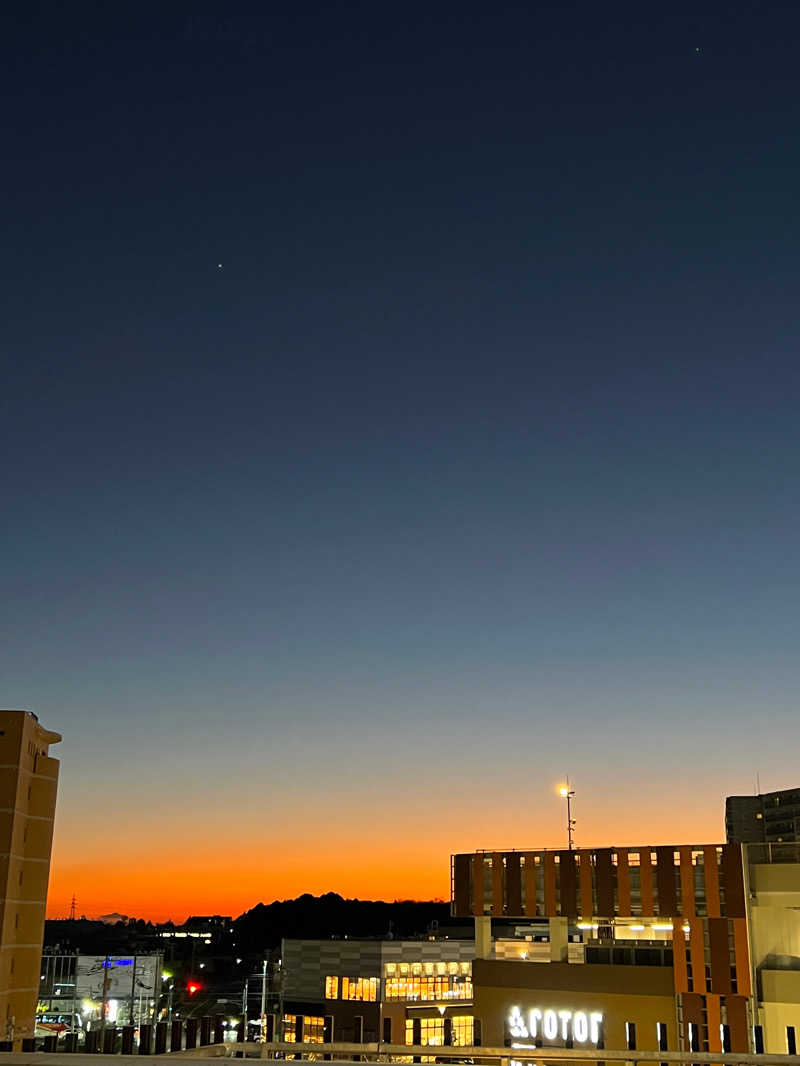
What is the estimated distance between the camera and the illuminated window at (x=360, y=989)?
6638 centimetres

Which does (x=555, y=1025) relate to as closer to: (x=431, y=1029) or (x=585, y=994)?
(x=585, y=994)

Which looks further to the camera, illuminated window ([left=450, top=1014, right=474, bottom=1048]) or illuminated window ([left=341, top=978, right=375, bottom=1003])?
illuminated window ([left=341, top=978, right=375, bottom=1003])

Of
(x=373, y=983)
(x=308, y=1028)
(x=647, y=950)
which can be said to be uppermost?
(x=647, y=950)

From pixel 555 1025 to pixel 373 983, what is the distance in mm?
29407

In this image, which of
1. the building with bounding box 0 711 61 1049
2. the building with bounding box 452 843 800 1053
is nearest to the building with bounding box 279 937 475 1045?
the building with bounding box 452 843 800 1053

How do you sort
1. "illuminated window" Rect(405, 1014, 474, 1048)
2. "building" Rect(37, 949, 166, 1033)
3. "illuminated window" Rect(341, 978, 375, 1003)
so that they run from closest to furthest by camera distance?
1. "illuminated window" Rect(405, 1014, 474, 1048)
2. "illuminated window" Rect(341, 978, 375, 1003)
3. "building" Rect(37, 949, 166, 1033)

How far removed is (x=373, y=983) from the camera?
66.5m

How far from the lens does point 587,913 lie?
38.5 metres

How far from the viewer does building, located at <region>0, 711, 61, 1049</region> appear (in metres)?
39.5

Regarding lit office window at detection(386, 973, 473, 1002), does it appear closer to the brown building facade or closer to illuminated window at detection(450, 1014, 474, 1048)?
illuminated window at detection(450, 1014, 474, 1048)

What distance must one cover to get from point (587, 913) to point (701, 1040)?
5.36 metres

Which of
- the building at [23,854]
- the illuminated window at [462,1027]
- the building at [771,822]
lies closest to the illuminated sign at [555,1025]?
the building at [23,854]

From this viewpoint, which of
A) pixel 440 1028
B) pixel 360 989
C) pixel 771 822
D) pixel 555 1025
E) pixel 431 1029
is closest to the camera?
pixel 555 1025

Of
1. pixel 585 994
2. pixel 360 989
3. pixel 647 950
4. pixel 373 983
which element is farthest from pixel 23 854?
pixel 360 989
